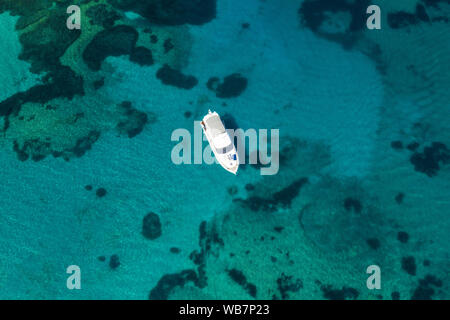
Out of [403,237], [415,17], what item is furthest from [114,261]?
[415,17]

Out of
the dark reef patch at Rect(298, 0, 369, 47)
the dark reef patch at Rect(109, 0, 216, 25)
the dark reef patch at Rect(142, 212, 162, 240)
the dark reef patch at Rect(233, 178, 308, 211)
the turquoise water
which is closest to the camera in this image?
the turquoise water

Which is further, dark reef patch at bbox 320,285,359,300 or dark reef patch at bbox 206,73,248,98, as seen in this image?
dark reef patch at bbox 206,73,248,98

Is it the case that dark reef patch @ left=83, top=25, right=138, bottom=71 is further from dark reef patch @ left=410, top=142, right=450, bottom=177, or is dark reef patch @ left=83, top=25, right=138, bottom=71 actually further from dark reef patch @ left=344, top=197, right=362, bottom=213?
dark reef patch @ left=410, top=142, right=450, bottom=177

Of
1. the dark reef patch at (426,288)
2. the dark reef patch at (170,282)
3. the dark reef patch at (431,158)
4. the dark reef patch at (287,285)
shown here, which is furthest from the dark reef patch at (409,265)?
the dark reef patch at (170,282)

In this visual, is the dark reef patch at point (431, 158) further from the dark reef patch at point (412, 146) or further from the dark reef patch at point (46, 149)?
the dark reef patch at point (46, 149)

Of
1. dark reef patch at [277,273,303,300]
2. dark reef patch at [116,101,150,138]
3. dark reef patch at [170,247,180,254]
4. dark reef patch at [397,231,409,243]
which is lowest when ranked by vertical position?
dark reef patch at [277,273,303,300]

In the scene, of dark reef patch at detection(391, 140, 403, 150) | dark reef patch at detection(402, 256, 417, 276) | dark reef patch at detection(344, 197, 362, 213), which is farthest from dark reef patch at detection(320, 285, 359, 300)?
dark reef patch at detection(391, 140, 403, 150)

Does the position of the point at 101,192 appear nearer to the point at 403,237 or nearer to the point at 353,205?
the point at 353,205
